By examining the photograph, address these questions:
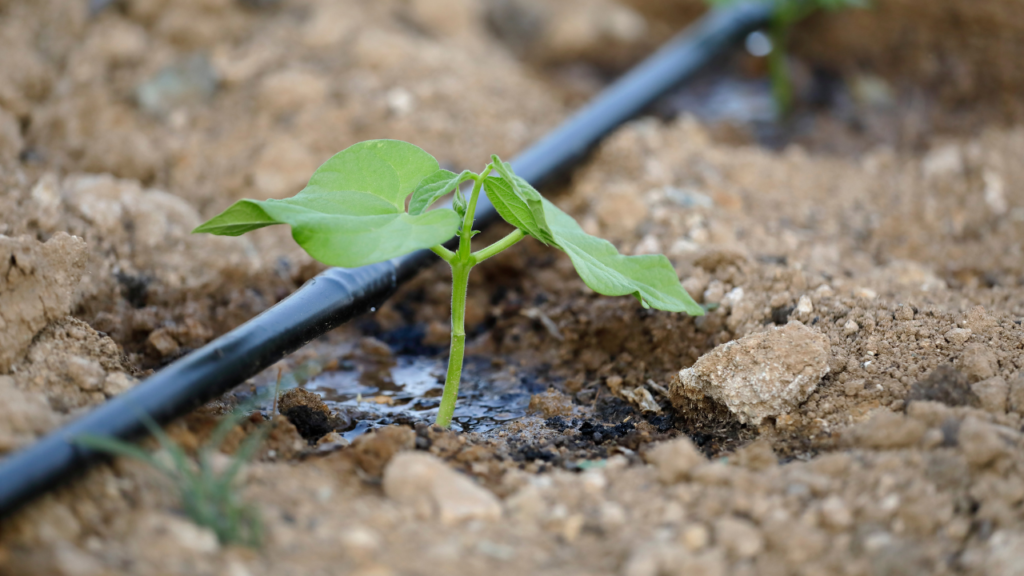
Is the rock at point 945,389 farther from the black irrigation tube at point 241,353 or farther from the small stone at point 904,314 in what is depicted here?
the black irrigation tube at point 241,353

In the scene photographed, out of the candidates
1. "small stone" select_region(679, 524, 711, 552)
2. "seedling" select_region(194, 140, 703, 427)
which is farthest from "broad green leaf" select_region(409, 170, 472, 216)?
"small stone" select_region(679, 524, 711, 552)

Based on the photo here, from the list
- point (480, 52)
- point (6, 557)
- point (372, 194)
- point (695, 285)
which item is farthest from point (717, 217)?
point (6, 557)

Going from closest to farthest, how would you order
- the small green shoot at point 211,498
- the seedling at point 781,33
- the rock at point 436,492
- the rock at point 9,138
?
the small green shoot at point 211,498 → the rock at point 436,492 → the rock at point 9,138 → the seedling at point 781,33

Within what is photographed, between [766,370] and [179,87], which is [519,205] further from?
[179,87]

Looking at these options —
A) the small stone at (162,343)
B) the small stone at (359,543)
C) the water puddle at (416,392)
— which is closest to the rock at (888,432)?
the water puddle at (416,392)

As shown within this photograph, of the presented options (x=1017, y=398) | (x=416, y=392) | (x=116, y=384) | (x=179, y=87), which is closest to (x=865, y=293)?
(x=1017, y=398)

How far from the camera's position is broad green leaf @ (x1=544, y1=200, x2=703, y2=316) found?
5.11 feet

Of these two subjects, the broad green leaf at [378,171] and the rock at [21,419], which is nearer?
the rock at [21,419]

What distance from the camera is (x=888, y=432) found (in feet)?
4.54

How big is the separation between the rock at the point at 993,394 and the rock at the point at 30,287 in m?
1.82

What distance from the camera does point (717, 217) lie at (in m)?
2.44

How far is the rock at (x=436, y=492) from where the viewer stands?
4.13ft

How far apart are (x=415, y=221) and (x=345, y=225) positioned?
125mm

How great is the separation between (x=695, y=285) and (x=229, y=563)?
4.54 ft
